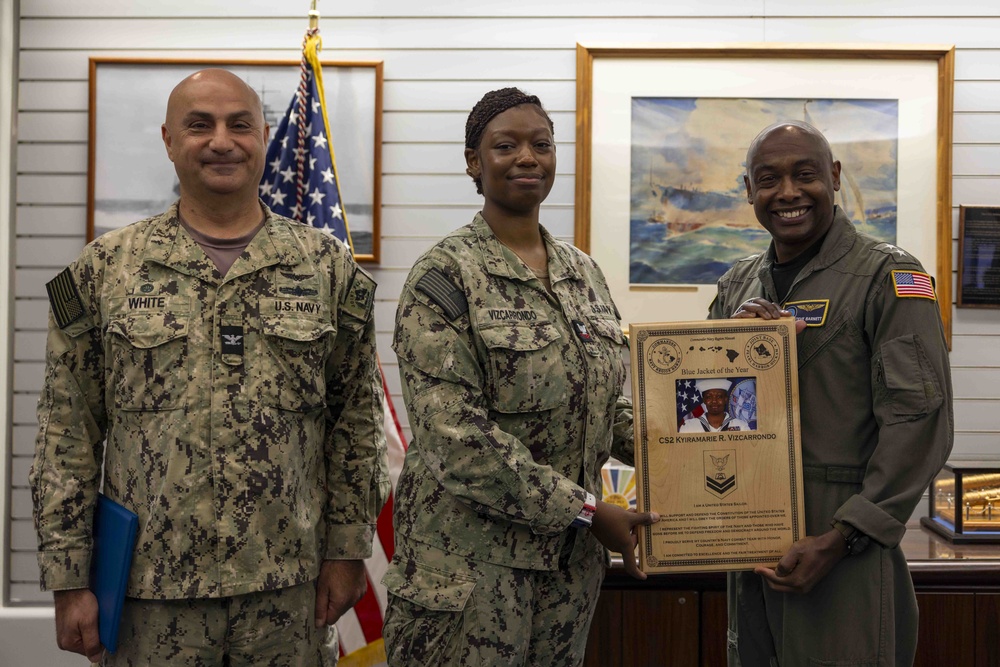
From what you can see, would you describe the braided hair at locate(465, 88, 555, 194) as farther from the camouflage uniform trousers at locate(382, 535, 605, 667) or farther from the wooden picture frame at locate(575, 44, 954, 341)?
the wooden picture frame at locate(575, 44, 954, 341)

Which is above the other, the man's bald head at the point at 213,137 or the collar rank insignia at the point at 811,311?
the man's bald head at the point at 213,137

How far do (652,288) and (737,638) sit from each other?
1.47m

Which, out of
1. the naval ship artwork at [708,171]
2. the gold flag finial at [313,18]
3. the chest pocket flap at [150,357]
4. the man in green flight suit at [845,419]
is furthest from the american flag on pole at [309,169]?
the man in green flight suit at [845,419]

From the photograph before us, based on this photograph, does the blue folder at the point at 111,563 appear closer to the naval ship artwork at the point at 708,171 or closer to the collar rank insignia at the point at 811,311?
the collar rank insignia at the point at 811,311

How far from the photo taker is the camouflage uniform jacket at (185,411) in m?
1.58

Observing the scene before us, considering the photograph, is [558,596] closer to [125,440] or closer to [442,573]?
[442,573]

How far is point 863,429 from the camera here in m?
1.75

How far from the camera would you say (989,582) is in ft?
8.34

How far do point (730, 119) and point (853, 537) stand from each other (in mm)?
1882

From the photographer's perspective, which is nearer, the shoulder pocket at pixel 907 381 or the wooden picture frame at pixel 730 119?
the shoulder pocket at pixel 907 381

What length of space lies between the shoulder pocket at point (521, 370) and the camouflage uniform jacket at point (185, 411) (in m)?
0.34

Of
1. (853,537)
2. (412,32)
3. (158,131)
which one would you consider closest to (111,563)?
(853,537)

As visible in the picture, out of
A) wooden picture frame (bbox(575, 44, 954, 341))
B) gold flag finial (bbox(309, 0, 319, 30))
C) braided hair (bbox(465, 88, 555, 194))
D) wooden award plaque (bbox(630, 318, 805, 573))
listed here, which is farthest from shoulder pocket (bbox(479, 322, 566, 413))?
gold flag finial (bbox(309, 0, 319, 30))

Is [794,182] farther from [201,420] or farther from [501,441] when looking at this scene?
[201,420]
